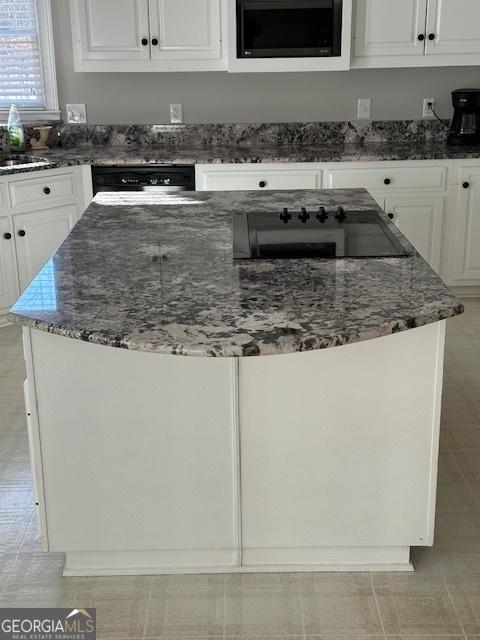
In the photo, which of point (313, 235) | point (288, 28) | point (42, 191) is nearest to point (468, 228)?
point (288, 28)

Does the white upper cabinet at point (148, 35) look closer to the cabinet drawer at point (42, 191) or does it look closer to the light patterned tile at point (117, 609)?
the cabinet drawer at point (42, 191)

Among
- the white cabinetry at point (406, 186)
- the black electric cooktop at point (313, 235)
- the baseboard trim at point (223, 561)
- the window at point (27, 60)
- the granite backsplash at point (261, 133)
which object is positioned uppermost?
the window at point (27, 60)

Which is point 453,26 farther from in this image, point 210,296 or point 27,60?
point 210,296

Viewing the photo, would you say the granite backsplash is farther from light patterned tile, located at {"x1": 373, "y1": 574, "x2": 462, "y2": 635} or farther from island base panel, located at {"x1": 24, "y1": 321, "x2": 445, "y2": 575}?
light patterned tile, located at {"x1": 373, "y1": 574, "x2": 462, "y2": 635}

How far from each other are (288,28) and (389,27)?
0.55m

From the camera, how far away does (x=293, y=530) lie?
2295mm

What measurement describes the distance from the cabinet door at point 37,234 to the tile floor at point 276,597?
202 centimetres

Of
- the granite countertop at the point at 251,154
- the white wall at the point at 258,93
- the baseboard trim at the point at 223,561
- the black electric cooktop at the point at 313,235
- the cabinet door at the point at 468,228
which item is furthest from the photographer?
the white wall at the point at 258,93

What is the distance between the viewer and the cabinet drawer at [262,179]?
444 cm

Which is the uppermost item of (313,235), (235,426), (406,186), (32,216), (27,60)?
(27,60)

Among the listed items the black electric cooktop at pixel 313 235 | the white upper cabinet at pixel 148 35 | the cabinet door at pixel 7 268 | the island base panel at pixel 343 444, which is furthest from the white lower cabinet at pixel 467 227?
the island base panel at pixel 343 444

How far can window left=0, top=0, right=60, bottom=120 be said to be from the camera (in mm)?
4809

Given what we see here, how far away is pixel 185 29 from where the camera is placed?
14.8 ft

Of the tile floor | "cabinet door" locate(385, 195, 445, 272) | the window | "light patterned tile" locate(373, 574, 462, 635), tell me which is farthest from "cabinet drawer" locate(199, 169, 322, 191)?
"light patterned tile" locate(373, 574, 462, 635)
